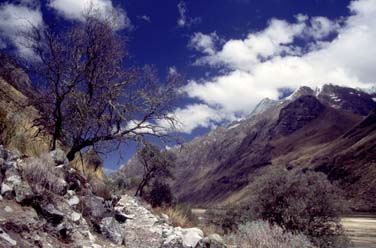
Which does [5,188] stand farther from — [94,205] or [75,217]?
[94,205]

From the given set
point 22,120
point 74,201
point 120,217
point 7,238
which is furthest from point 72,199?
point 120,217

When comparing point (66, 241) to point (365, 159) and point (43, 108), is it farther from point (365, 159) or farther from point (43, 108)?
point (365, 159)

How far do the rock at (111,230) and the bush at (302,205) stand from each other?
1500 centimetres

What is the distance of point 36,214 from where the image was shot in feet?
22.6

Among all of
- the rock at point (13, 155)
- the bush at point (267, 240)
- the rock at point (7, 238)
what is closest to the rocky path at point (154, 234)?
the bush at point (267, 240)

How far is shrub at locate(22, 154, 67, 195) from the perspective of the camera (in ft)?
25.1

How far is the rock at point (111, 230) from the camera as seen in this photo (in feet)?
30.3

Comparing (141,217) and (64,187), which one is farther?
(141,217)

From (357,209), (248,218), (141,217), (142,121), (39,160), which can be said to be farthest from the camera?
(357,209)

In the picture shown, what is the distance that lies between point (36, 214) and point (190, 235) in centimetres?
428

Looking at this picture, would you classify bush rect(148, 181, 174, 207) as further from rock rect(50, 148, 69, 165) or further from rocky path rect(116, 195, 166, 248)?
rock rect(50, 148, 69, 165)

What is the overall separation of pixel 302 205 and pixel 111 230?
52.8 feet

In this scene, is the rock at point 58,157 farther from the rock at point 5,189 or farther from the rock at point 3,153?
the rock at point 5,189

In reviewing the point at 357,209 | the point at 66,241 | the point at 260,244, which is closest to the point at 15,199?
the point at 66,241
